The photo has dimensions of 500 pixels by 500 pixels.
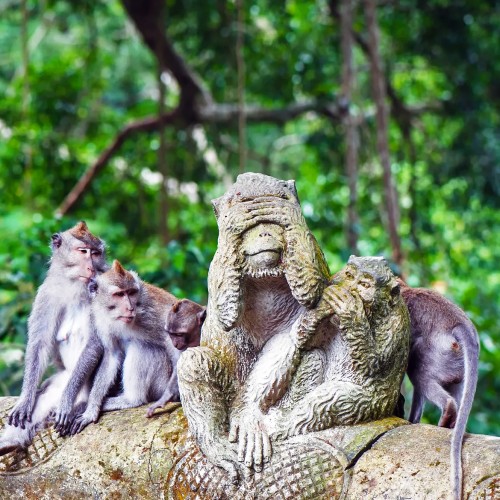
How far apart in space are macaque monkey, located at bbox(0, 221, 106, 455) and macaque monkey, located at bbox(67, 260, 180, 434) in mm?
92

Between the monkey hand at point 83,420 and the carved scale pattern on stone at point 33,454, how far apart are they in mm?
85

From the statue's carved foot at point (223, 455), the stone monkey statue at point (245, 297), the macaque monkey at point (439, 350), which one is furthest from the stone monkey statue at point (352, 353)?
the macaque monkey at point (439, 350)

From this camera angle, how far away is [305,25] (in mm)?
11047

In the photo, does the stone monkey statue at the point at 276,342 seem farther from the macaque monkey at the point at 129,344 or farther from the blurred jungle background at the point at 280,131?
the blurred jungle background at the point at 280,131

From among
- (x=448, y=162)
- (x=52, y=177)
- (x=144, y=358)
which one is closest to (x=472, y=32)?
(x=448, y=162)

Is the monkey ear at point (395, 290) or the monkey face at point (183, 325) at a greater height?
the monkey ear at point (395, 290)

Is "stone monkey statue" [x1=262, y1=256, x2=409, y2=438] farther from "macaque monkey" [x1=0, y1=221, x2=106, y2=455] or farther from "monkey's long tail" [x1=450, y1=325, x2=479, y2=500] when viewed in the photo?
"macaque monkey" [x1=0, y1=221, x2=106, y2=455]

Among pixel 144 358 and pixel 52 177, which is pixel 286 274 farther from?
pixel 52 177

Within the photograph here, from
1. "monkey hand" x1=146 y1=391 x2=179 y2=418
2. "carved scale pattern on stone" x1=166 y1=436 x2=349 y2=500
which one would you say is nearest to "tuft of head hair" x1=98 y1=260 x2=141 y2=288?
"monkey hand" x1=146 y1=391 x2=179 y2=418

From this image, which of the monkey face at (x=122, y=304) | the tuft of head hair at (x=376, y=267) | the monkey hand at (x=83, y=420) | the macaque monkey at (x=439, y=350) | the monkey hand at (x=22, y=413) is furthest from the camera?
the monkey face at (x=122, y=304)

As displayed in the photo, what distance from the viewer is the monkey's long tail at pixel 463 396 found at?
9.58ft

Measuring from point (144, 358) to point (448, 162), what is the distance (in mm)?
7298

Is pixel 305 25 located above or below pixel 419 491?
above

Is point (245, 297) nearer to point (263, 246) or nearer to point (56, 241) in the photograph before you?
point (263, 246)
